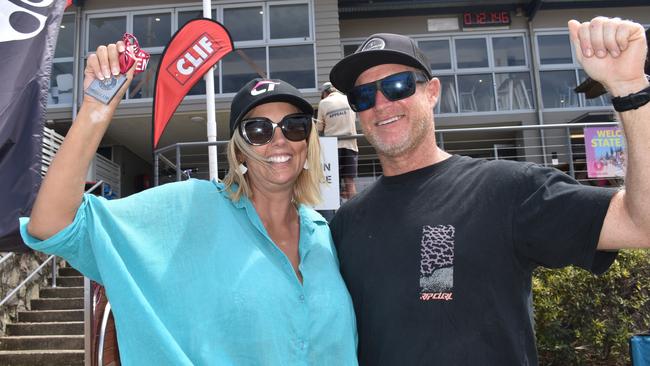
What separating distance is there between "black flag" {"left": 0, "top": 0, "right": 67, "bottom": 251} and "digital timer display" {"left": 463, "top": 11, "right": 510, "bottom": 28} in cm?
1145

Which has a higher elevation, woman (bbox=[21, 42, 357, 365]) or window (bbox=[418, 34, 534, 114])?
window (bbox=[418, 34, 534, 114])

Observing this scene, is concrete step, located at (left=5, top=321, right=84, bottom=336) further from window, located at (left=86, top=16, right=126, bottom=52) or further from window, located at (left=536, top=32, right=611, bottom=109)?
window, located at (left=536, top=32, right=611, bottom=109)

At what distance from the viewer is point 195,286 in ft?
5.44

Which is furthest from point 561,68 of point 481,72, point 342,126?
point 342,126

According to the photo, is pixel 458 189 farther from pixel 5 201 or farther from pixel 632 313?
pixel 632 313

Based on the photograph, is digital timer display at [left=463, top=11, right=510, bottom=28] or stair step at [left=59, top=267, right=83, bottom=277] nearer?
stair step at [left=59, top=267, right=83, bottom=277]

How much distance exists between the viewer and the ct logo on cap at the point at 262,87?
2.02m

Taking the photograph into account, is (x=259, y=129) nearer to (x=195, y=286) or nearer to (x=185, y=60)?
(x=195, y=286)

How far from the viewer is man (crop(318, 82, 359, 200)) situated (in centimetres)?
649

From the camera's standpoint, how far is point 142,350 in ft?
A: 5.22

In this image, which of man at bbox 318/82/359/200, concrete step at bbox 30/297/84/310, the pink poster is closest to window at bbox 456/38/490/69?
the pink poster

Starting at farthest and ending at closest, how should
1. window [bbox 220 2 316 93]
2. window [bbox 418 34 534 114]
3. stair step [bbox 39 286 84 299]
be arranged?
window [bbox 418 34 534 114] < window [bbox 220 2 316 93] < stair step [bbox 39 286 84 299]

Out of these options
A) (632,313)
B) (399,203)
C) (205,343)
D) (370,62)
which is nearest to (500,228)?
(399,203)

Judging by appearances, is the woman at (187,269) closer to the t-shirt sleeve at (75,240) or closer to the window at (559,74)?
the t-shirt sleeve at (75,240)
